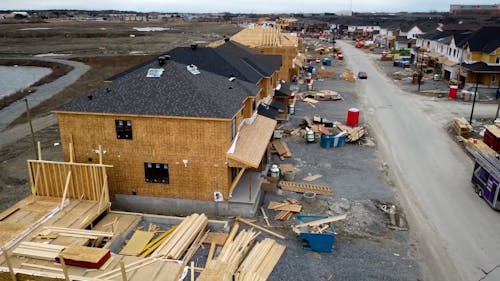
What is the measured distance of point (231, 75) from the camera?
28.8 metres

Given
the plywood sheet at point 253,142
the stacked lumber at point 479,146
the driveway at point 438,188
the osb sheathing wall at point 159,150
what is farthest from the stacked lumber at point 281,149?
the stacked lumber at point 479,146

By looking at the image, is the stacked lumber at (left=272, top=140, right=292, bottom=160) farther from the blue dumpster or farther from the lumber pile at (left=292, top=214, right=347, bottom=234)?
the lumber pile at (left=292, top=214, right=347, bottom=234)

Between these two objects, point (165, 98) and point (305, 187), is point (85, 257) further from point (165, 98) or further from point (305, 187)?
point (305, 187)

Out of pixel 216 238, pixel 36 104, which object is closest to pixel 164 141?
pixel 216 238

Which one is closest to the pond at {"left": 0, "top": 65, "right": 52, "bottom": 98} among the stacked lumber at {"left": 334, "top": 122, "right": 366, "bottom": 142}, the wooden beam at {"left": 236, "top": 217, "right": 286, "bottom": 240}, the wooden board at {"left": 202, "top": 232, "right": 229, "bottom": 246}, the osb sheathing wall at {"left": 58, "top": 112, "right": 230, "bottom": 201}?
the osb sheathing wall at {"left": 58, "top": 112, "right": 230, "bottom": 201}

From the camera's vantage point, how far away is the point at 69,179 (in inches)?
772

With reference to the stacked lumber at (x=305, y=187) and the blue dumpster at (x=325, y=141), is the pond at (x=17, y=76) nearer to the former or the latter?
the blue dumpster at (x=325, y=141)

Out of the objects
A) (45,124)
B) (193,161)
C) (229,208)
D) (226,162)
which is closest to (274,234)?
(229,208)

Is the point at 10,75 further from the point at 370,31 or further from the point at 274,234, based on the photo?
the point at 370,31

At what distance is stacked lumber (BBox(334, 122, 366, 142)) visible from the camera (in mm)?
32625

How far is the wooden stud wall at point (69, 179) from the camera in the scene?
19.5 metres

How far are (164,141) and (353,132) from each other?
61.7 feet

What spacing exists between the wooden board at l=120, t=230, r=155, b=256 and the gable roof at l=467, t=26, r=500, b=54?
176 ft

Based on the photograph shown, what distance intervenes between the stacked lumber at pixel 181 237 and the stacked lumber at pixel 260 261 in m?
2.67
